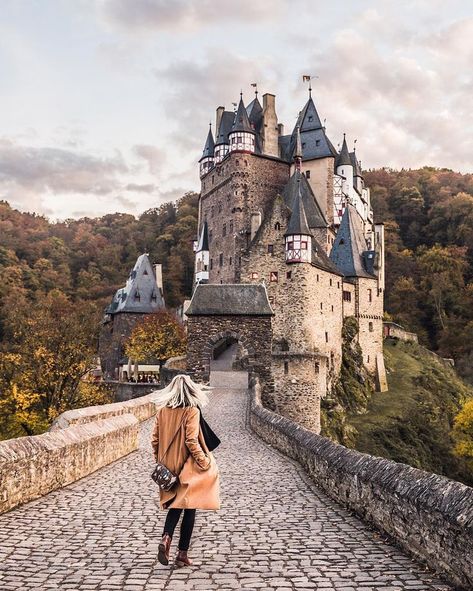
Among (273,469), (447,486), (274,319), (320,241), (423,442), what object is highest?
(320,241)

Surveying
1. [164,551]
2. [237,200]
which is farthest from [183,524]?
[237,200]

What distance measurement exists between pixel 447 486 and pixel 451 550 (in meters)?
0.58

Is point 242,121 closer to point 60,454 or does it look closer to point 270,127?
point 270,127

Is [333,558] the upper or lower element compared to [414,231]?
lower

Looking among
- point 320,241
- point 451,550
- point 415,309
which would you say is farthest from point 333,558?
point 415,309

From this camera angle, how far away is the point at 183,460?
5.75 metres

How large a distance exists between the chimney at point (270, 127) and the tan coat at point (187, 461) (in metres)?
54.5

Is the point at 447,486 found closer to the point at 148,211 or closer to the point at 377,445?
the point at 377,445

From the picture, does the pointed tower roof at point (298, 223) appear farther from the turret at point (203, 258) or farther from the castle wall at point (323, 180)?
the turret at point (203, 258)

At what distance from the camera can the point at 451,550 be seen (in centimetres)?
513

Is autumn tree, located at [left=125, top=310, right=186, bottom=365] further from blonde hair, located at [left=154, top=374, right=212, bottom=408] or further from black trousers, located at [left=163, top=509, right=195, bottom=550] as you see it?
black trousers, located at [left=163, top=509, right=195, bottom=550]

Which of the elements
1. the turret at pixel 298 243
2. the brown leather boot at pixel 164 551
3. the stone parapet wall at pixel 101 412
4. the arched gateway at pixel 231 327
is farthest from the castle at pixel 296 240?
the brown leather boot at pixel 164 551

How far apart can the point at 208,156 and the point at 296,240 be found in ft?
83.2

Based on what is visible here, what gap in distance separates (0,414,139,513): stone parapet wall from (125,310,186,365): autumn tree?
36.2m
